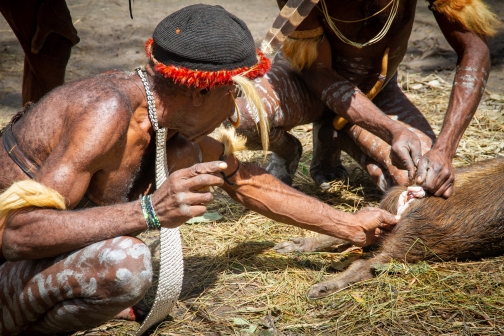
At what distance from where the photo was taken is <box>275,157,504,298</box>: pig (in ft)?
11.1

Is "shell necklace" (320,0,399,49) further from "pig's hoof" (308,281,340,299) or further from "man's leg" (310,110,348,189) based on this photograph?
"pig's hoof" (308,281,340,299)

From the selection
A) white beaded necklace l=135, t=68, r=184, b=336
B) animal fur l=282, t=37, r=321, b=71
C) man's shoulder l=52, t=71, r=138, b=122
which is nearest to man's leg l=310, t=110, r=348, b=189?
animal fur l=282, t=37, r=321, b=71

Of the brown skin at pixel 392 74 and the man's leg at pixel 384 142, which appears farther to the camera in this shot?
the man's leg at pixel 384 142

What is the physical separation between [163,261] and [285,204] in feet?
2.63

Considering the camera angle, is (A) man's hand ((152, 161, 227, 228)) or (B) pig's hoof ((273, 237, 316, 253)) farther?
(B) pig's hoof ((273, 237, 316, 253))

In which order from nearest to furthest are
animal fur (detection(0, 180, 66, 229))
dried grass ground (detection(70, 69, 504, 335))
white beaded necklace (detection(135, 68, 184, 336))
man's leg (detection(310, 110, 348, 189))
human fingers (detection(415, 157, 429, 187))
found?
animal fur (detection(0, 180, 66, 229)), white beaded necklace (detection(135, 68, 184, 336)), dried grass ground (detection(70, 69, 504, 335)), human fingers (detection(415, 157, 429, 187)), man's leg (detection(310, 110, 348, 189))

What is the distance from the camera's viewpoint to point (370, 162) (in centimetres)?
434

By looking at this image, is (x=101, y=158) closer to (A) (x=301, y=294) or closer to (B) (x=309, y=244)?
(A) (x=301, y=294)

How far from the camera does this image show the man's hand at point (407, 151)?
11.0ft

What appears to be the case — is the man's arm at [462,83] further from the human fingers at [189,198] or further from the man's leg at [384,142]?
the human fingers at [189,198]

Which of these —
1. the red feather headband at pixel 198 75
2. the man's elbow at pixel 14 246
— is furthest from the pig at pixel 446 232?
the man's elbow at pixel 14 246

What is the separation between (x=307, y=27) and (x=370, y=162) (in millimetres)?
1073

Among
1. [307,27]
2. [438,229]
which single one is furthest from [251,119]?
[438,229]

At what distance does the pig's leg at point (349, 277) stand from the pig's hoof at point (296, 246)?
1.23ft
